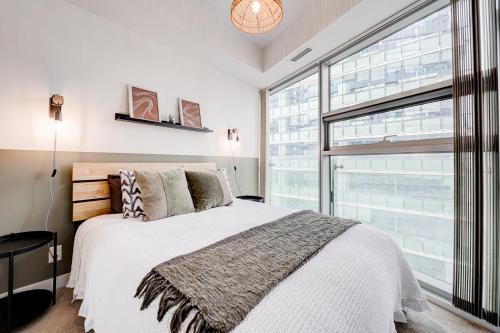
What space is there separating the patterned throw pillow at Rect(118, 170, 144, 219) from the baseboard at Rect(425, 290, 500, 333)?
8.24 ft

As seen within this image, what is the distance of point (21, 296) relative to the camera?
1544 millimetres

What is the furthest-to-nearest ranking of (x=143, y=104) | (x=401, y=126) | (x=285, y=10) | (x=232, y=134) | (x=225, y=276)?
(x=232, y=134) < (x=285, y=10) < (x=143, y=104) < (x=401, y=126) < (x=225, y=276)

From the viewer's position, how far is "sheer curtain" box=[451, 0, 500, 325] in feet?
4.28

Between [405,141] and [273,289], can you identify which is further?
[405,141]

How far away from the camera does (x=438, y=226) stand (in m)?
1.76

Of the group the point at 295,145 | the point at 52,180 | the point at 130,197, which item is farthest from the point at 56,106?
the point at 295,145

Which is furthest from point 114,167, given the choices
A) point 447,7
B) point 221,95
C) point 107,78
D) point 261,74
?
point 447,7

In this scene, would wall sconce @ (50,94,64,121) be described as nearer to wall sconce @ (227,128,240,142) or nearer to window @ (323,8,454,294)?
wall sconce @ (227,128,240,142)

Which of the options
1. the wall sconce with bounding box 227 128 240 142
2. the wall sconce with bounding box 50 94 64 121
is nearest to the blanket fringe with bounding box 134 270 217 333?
the wall sconce with bounding box 50 94 64 121

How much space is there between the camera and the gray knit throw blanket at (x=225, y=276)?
637 millimetres

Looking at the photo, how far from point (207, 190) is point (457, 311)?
2196 mm

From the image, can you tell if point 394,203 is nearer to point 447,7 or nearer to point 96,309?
point 447,7

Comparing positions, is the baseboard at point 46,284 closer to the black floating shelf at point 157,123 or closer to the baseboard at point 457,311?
the black floating shelf at point 157,123

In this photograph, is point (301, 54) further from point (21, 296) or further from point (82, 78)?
point (21, 296)
